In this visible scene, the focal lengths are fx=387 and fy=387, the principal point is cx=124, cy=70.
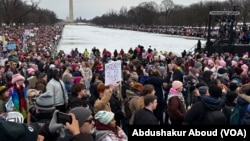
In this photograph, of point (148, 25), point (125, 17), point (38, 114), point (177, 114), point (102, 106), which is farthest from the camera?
point (125, 17)

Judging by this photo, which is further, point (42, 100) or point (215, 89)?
point (215, 89)

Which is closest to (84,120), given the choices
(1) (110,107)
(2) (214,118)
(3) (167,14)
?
(2) (214,118)

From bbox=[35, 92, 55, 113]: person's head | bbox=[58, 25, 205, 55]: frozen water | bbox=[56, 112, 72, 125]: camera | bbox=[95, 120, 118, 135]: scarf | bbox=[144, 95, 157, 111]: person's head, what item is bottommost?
bbox=[58, 25, 205, 55]: frozen water

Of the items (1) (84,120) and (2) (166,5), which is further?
(2) (166,5)

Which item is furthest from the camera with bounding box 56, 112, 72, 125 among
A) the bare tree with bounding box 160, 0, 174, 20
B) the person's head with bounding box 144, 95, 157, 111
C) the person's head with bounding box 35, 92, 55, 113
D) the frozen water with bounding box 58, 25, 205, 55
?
the bare tree with bounding box 160, 0, 174, 20

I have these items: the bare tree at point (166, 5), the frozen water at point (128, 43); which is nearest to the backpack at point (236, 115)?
the frozen water at point (128, 43)

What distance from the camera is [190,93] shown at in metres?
8.41

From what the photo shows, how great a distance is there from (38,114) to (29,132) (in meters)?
1.56

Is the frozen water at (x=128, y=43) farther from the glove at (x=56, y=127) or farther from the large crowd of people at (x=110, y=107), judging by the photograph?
the glove at (x=56, y=127)

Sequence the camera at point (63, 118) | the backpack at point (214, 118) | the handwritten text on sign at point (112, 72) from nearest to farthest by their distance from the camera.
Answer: the camera at point (63, 118) → the backpack at point (214, 118) → the handwritten text on sign at point (112, 72)

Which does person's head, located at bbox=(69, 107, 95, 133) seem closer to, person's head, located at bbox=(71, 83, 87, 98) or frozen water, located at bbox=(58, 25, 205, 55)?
person's head, located at bbox=(71, 83, 87, 98)

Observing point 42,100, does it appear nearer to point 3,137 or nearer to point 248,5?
point 3,137

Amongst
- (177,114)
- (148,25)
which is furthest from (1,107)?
(148,25)

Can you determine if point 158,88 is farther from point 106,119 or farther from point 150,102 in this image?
point 106,119
